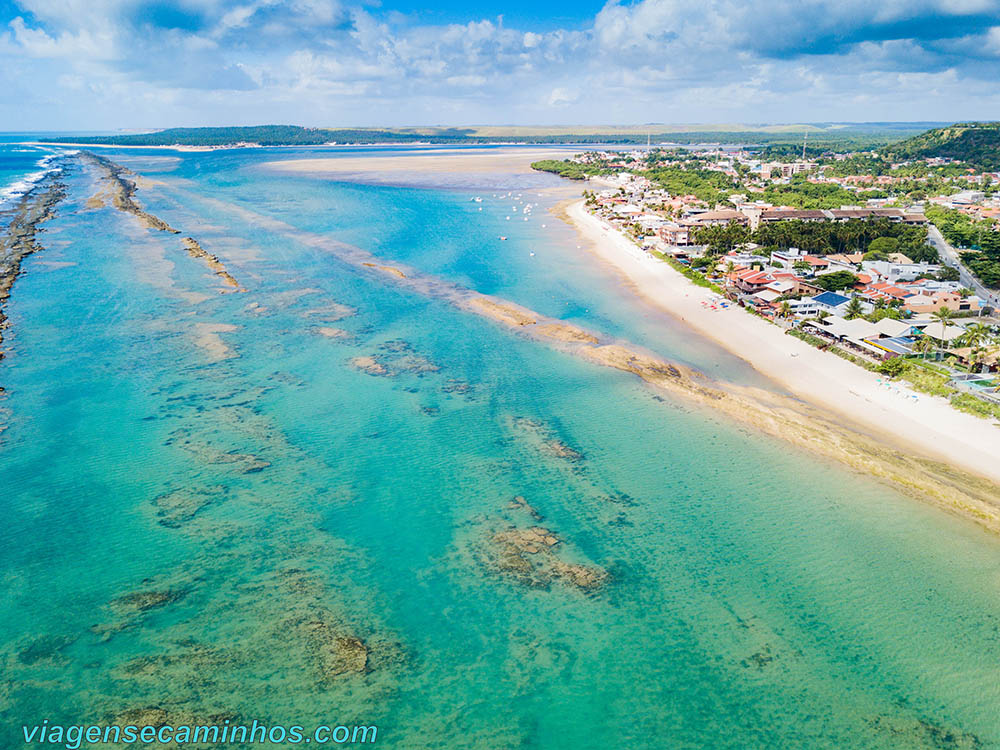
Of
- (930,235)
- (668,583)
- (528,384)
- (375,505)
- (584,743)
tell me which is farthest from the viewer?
(930,235)

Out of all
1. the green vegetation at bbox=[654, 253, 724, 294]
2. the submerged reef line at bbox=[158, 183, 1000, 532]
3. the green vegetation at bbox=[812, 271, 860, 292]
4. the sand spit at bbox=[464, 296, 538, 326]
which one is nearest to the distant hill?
the green vegetation at bbox=[654, 253, 724, 294]

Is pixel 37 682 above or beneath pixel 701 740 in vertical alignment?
above

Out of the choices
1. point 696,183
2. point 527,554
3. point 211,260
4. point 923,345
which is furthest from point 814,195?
point 527,554

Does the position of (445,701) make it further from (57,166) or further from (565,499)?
(57,166)

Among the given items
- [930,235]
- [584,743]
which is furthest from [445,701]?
[930,235]

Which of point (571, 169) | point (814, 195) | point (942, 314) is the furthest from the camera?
point (571, 169)

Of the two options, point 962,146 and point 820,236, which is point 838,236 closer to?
point 820,236
